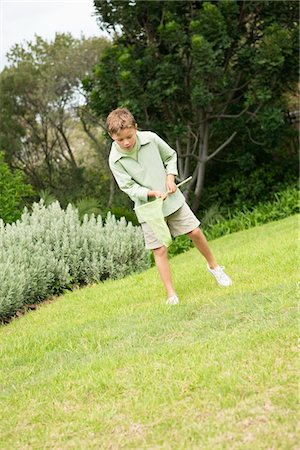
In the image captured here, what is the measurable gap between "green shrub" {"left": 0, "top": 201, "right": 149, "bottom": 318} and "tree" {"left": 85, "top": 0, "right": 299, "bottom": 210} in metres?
6.52

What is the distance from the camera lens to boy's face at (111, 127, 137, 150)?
16.1 ft

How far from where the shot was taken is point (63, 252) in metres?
7.97

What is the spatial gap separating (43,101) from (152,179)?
1859 cm

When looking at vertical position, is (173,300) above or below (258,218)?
above

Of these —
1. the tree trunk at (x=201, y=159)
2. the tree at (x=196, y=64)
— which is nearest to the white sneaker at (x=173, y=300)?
the tree at (x=196, y=64)

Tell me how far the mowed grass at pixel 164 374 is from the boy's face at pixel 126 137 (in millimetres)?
1326

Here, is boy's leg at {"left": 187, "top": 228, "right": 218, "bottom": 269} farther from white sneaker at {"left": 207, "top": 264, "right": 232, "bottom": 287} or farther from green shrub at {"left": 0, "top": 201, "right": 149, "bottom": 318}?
green shrub at {"left": 0, "top": 201, "right": 149, "bottom": 318}

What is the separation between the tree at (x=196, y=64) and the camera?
14.2m

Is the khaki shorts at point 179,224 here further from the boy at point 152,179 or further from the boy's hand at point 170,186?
the boy's hand at point 170,186

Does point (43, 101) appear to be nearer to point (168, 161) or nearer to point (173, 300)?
point (168, 161)

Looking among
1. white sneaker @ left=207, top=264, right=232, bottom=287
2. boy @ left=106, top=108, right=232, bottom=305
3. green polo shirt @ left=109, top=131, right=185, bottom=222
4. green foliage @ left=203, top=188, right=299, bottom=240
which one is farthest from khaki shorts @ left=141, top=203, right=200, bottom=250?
green foliage @ left=203, top=188, right=299, bottom=240

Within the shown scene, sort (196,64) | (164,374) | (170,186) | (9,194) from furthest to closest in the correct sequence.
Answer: (196,64), (9,194), (170,186), (164,374)

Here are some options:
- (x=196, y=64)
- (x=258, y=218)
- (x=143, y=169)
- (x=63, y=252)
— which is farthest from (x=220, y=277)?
(x=196, y=64)

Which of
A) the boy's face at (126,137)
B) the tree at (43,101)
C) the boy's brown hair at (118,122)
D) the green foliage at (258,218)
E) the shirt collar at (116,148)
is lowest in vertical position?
the green foliage at (258,218)
